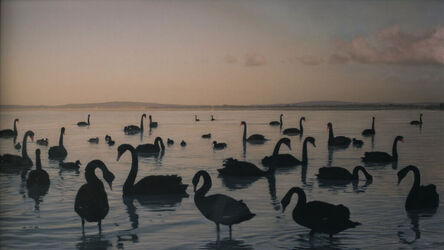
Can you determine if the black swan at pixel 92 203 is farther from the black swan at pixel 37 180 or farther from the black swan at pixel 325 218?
the black swan at pixel 37 180

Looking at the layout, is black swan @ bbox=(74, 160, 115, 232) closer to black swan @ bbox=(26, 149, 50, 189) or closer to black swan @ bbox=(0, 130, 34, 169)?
black swan @ bbox=(26, 149, 50, 189)

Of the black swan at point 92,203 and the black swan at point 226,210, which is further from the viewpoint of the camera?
the black swan at point 92,203

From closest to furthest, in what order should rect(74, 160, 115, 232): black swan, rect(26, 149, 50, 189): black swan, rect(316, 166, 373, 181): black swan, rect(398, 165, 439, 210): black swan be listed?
rect(74, 160, 115, 232): black swan → rect(398, 165, 439, 210): black swan → rect(26, 149, 50, 189): black swan → rect(316, 166, 373, 181): black swan

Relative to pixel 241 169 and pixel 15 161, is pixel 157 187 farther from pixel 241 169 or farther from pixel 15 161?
pixel 15 161

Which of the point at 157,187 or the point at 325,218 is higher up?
the point at 325,218

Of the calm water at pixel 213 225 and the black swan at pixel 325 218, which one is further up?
the black swan at pixel 325 218

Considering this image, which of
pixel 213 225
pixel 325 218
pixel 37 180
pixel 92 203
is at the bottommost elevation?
pixel 213 225

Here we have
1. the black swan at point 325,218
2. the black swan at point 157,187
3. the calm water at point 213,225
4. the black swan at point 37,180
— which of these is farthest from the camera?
the black swan at point 37,180

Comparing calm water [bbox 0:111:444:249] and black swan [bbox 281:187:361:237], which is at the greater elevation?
black swan [bbox 281:187:361:237]

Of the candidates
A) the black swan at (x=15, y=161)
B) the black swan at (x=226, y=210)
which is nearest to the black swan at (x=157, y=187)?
the black swan at (x=226, y=210)

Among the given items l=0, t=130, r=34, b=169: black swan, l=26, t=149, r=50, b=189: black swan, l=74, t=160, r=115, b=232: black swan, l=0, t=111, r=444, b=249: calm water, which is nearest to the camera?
l=0, t=111, r=444, b=249: calm water

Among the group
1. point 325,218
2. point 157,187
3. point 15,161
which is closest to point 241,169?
point 157,187

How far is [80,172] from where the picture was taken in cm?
1436

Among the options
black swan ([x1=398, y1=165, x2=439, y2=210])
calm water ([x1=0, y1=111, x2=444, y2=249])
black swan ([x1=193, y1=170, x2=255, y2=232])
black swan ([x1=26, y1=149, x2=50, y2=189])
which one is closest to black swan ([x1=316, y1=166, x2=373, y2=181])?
→ calm water ([x1=0, y1=111, x2=444, y2=249])
